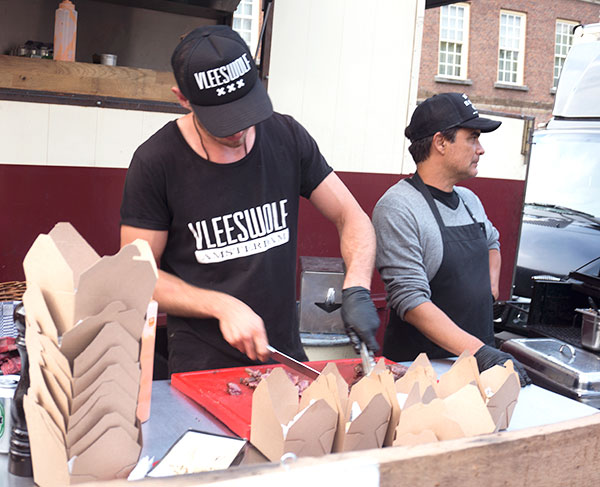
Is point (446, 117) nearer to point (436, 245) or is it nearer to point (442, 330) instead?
point (436, 245)

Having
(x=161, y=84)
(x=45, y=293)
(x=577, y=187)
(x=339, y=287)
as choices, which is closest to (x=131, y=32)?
(x=161, y=84)

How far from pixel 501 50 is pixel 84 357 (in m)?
23.6

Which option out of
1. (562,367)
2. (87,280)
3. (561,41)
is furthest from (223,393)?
(561,41)

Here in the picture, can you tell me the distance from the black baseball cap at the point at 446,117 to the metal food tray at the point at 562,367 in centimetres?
101

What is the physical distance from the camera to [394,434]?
1462 mm

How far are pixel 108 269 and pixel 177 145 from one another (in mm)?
1023

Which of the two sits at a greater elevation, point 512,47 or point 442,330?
point 512,47

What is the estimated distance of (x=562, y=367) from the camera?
2902 millimetres

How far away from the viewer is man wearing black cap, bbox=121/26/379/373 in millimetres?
1925

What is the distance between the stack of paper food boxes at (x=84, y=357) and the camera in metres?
1.14

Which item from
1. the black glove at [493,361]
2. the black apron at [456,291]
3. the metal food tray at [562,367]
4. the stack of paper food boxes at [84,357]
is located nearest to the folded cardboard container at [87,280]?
the stack of paper food boxes at [84,357]

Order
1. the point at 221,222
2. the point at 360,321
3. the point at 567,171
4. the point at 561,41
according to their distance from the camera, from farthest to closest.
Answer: the point at 561,41
the point at 567,171
the point at 221,222
the point at 360,321

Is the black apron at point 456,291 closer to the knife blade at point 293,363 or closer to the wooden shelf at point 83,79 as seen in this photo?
the knife blade at point 293,363

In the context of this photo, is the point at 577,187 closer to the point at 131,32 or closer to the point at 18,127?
the point at 131,32
